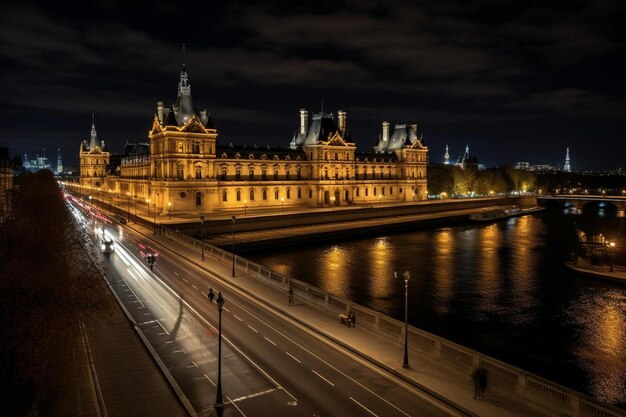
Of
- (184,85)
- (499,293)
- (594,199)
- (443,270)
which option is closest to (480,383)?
(499,293)

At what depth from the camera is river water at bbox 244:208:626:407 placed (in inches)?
1238

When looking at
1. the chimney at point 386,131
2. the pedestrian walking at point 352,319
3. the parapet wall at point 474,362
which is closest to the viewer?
the parapet wall at point 474,362

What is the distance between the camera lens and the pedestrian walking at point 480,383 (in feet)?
64.6

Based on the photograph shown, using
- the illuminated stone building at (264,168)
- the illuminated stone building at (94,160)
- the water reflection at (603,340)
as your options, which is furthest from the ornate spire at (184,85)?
the illuminated stone building at (94,160)

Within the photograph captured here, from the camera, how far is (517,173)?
589ft

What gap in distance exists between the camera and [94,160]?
169500 mm

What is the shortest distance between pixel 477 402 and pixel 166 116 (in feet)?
278

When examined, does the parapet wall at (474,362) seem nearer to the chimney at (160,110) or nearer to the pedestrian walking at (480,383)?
the pedestrian walking at (480,383)

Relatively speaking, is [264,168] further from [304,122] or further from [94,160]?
[94,160]

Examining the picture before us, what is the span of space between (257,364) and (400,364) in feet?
21.9

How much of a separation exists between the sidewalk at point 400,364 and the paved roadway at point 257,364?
654mm

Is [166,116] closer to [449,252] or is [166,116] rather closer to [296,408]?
[449,252]

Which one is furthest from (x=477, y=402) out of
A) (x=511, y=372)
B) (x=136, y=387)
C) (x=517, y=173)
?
(x=517, y=173)

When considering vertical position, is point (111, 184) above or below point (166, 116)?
below
